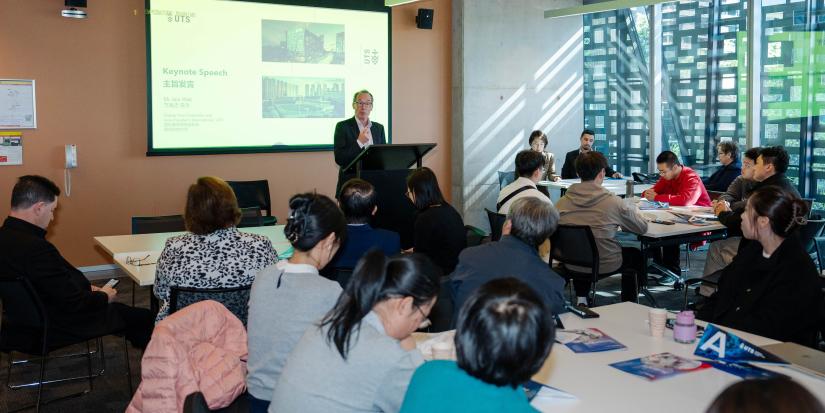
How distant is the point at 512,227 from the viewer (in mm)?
3545

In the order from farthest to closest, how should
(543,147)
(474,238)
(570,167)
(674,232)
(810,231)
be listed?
(570,167) < (543,147) < (674,232) < (810,231) < (474,238)

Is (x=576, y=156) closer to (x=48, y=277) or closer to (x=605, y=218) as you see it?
(x=605, y=218)

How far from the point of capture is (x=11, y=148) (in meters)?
A: 7.58

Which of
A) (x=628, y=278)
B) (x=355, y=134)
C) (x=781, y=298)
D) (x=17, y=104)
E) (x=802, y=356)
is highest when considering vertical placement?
(x=17, y=104)

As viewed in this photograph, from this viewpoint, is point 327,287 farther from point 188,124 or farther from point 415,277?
point 188,124

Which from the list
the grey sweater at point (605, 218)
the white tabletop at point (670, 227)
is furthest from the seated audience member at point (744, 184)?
the grey sweater at point (605, 218)

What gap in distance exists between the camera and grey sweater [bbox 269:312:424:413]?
7.06 ft

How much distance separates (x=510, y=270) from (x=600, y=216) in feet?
9.02

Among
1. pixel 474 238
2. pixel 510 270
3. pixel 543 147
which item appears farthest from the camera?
pixel 543 147

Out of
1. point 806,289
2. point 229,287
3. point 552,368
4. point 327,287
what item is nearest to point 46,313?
point 229,287

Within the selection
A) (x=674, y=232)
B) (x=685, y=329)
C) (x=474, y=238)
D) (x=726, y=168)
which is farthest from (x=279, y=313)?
(x=726, y=168)

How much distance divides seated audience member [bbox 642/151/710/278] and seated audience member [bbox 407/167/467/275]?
3.18 metres

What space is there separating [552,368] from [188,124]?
20.9 ft

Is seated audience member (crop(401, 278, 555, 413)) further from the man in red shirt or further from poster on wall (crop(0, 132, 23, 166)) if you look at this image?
poster on wall (crop(0, 132, 23, 166))
